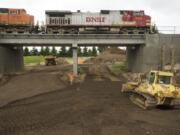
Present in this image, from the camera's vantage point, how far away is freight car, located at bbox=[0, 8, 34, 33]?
43531 mm

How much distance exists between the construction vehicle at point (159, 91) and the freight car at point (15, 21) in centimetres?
2496

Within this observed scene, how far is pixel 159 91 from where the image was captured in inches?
813

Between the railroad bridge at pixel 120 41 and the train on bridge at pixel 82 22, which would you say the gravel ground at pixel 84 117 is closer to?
the railroad bridge at pixel 120 41

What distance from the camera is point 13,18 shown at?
44.5m

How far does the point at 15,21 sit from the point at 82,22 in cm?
866

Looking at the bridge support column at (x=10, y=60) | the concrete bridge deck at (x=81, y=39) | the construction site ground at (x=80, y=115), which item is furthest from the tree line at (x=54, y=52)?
the construction site ground at (x=80, y=115)

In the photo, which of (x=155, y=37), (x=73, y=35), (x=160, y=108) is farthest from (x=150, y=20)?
(x=160, y=108)

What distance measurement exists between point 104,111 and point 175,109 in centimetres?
474

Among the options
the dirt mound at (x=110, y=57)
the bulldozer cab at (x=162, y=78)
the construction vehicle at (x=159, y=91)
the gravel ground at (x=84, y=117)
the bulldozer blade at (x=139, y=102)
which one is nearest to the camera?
the gravel ground at (x=84, y=117)

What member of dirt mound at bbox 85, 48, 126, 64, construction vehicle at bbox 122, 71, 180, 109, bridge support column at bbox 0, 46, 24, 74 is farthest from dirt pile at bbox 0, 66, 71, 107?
dirt mound at bbox 85, 48, 126, 64

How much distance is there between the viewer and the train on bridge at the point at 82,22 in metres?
43.8

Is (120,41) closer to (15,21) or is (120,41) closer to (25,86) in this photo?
(25,86)

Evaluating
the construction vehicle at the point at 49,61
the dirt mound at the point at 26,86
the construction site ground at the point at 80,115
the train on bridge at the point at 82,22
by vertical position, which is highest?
the train on bridge at the point at 82,22

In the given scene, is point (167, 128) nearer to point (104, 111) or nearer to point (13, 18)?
point (104, 111)
